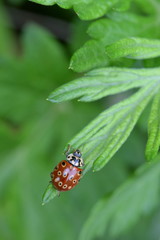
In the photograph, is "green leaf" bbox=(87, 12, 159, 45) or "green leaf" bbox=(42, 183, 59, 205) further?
"green leaf" bbox=(87, 12, 159, 45)

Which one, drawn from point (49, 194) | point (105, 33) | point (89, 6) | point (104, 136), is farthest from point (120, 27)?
point (49, 194)

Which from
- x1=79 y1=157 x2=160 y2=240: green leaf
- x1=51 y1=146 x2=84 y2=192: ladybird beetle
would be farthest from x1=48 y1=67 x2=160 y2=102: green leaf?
x1=79 y1=157 x2=160 y2=240: green leaf

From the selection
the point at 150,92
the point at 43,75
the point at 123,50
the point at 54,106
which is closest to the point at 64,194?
the point at 54,106

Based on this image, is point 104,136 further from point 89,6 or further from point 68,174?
point 89,6

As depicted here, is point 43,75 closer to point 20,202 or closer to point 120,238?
point 20,202

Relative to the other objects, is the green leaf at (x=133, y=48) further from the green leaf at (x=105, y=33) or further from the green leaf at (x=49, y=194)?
the green leaf at (x=49, y=194)

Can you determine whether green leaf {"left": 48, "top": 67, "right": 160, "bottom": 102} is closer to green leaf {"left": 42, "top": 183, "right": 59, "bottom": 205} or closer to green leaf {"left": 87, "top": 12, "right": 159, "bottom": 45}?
green leaf {"left": 87, "top": 12, "right": 159, "bottom": 45}
